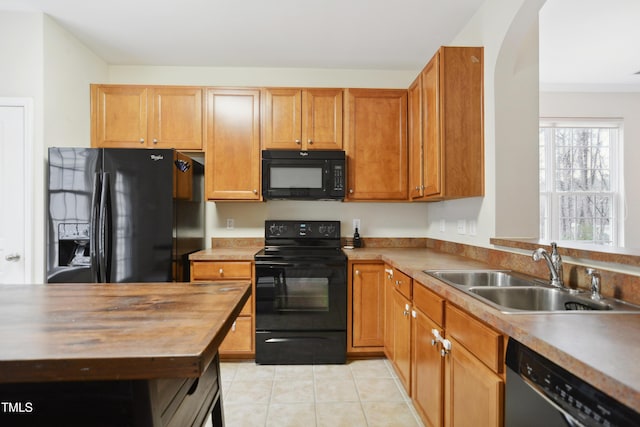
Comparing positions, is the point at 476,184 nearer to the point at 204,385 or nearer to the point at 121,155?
the point at 204,385

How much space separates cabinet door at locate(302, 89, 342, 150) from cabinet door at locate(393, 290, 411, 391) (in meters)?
1.39

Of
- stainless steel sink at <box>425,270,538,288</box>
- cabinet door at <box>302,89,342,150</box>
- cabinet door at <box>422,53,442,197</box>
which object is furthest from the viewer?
cabinet door at <box>302,89,342,150</box>

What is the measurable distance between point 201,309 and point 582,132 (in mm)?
4700

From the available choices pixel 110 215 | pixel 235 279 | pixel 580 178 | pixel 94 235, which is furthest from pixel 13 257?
pixel 580 178

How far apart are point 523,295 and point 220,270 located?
2.02 m

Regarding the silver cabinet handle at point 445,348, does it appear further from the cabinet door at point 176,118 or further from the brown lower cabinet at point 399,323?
the cabinet door at point 176,118

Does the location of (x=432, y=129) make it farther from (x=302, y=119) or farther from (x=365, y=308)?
(x=365, y=308)

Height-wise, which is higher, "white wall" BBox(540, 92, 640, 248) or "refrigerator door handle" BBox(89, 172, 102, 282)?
"white wall" BBox(540, 92, 640, 248)

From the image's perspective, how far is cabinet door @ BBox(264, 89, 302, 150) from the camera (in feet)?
9.25

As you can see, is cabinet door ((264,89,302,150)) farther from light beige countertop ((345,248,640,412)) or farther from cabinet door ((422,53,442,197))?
light beige countertop ((345,248,640,412))

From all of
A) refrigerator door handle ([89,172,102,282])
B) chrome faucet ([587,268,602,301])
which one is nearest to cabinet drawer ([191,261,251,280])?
refrigerator door handle ([89,172,102,282])

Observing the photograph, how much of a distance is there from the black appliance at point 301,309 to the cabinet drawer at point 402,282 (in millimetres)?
447

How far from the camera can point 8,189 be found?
89.3 inches

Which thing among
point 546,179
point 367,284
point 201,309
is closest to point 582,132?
point 546,179
